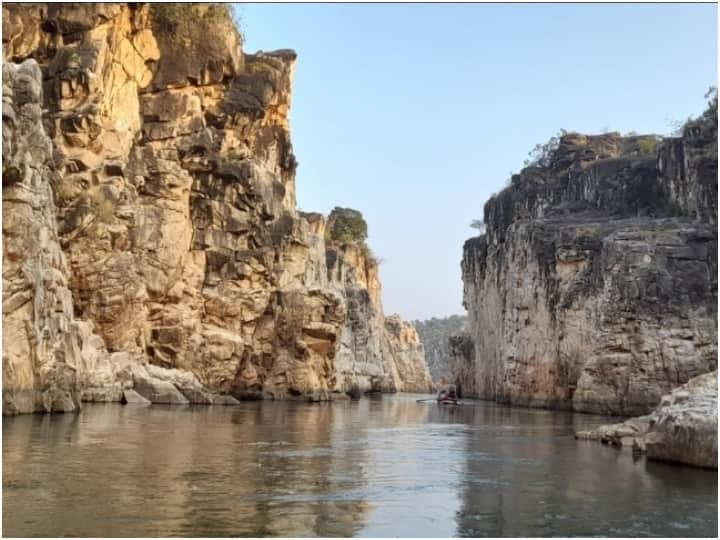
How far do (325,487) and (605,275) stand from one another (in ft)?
111

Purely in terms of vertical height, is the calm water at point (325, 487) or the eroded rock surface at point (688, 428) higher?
the eroded rock surface at point (688, 428)

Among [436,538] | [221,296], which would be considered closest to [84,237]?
[221,296]

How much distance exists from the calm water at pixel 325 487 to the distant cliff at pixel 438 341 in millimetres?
134662

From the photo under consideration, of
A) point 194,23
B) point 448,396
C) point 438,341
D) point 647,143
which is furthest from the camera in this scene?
point 438,341

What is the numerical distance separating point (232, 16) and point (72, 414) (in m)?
32.4

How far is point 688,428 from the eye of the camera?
46.3 feet

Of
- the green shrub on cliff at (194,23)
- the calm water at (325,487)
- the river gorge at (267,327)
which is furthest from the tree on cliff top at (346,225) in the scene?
the calm water at (325,487)

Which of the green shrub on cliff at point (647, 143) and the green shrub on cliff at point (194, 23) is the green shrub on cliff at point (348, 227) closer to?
the green shrub on cliff at point (647, 143)

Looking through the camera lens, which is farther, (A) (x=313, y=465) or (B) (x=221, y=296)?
(B) (x=221, y=296)

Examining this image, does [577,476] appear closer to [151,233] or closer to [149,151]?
[151,233]

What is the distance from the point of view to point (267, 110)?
53.1 m

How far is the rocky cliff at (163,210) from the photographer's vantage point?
30219 mm

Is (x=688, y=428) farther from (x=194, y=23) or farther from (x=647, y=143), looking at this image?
(x=647, y=143)

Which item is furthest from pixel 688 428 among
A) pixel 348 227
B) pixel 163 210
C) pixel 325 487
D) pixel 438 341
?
pixel 438 341
